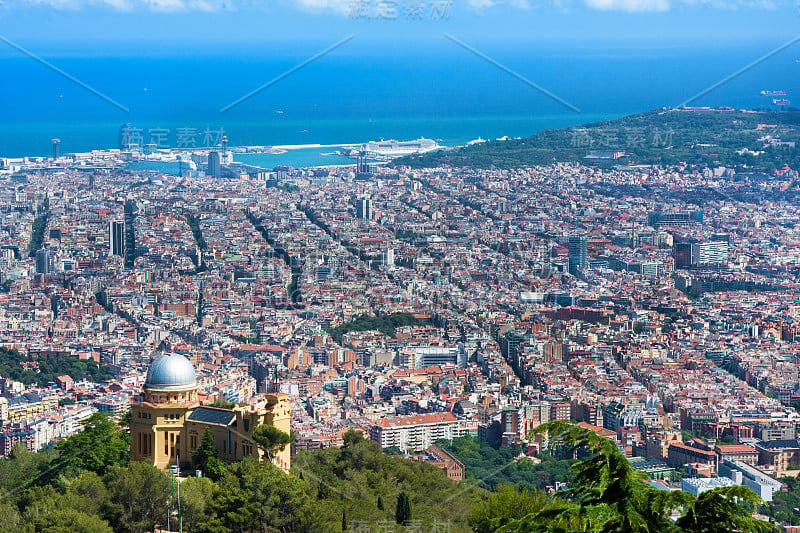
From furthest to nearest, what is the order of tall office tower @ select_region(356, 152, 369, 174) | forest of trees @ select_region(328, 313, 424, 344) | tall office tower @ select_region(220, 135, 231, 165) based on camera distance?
tall office tower @ select_region(220, 135, 231, 165), tall office tower @ select_region(356, 152, 369, 174), forest of trees @ select_region(328, 313, 424, 344)

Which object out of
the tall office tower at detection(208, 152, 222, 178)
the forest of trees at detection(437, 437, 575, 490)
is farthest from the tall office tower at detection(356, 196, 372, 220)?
the forest of trees at detection(437, 437, 575, 490)

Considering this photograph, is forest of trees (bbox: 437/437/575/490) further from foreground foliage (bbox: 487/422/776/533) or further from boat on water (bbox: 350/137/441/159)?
boat on water (bbox: 350/137/441/159)

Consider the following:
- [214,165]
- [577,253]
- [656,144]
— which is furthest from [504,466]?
[656,144]

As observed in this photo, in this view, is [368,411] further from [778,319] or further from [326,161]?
[326,161]

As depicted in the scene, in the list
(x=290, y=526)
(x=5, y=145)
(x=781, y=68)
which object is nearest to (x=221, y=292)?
(x=290, y=526)

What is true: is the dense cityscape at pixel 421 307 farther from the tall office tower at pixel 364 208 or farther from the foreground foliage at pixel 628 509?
the foreground foliage at pixel 628 509

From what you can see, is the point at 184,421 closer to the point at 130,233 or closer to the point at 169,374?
the point at 169,374
